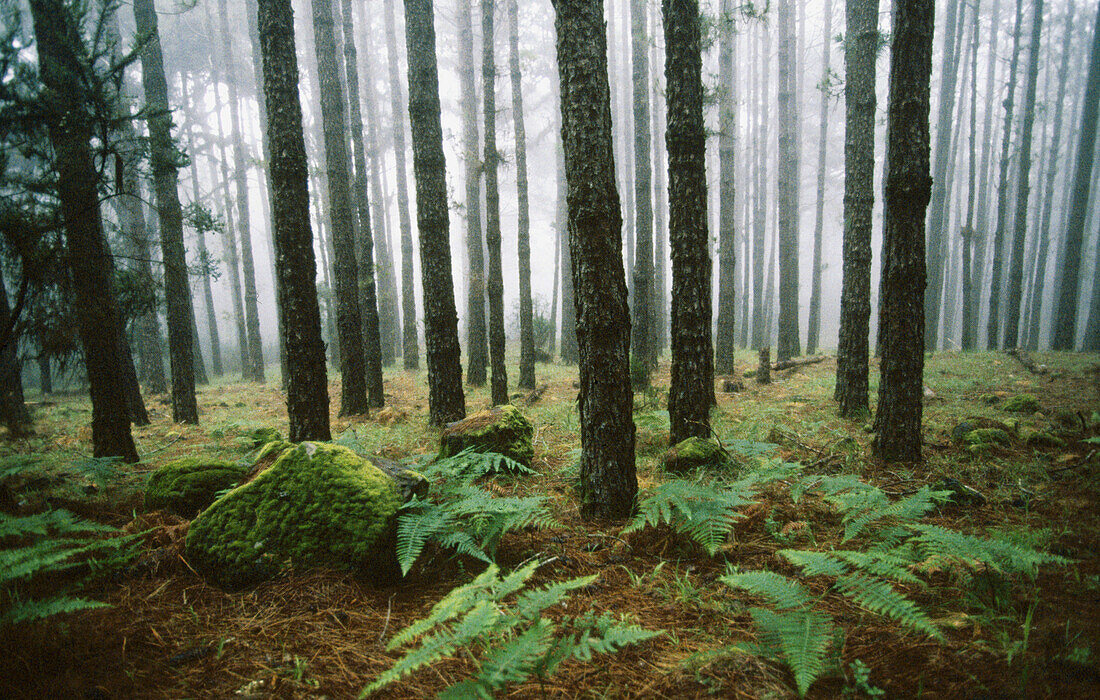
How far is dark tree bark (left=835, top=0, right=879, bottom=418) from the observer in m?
6.98

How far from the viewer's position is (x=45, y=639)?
1.84 meters

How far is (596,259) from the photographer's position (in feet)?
10.6

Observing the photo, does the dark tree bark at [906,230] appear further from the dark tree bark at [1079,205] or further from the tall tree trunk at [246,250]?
the tall tree trunk at [246,250]

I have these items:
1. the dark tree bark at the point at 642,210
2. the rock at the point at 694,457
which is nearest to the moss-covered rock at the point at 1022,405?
the rock at the point at 694,457

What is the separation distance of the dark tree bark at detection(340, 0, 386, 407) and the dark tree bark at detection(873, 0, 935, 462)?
8.48 metres

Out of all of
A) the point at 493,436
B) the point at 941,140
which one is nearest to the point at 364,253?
the point at 493,436

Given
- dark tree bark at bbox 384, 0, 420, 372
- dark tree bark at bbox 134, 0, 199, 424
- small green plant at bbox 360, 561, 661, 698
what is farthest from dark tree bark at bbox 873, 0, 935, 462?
dark tree bark at bbox 384, 0, 420, 372

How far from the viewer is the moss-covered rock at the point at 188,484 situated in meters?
3.44

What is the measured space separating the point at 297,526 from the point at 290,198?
3999mm

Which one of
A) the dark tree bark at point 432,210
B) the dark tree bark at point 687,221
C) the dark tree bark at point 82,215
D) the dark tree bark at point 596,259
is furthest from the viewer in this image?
the dark tree bark at point 432,210

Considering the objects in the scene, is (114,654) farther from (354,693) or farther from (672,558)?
(672,558)

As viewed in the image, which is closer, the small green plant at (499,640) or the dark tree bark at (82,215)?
the small green plant at (499,640)

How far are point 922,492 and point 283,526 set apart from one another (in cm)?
375

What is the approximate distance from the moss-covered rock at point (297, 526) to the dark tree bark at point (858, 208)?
685 cm
